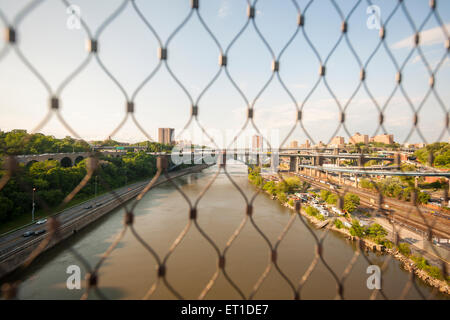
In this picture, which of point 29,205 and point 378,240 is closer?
point 378,240

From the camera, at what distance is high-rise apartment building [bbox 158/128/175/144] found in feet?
3.46

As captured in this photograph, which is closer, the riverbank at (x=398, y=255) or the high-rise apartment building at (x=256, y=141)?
the high-rise apartment building at (x=256, y=141)

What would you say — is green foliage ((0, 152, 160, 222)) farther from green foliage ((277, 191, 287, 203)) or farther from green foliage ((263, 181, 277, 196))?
green foliage ((263, 181, 277, 196))

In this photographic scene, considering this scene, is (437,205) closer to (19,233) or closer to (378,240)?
(378,240)

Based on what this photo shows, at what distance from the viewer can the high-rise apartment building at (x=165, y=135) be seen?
1.06m

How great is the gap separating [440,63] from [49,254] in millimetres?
6316

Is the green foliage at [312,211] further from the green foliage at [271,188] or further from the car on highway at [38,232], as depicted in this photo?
the car on highway at [38,232]

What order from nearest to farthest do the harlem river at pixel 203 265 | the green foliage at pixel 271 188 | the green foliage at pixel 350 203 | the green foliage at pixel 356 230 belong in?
the harlem river at pixel 203 265
the green foliage at pixel 356 230
the green foliage at pixel 350 203
the green foliage at pixel 271 188

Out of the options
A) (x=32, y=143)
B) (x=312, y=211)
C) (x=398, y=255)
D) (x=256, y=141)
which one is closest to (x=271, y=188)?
(x=312, y=211)

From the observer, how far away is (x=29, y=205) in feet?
18.2

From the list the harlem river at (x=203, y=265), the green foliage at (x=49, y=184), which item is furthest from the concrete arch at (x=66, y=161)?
the harlem river at (x=203, y=265)
